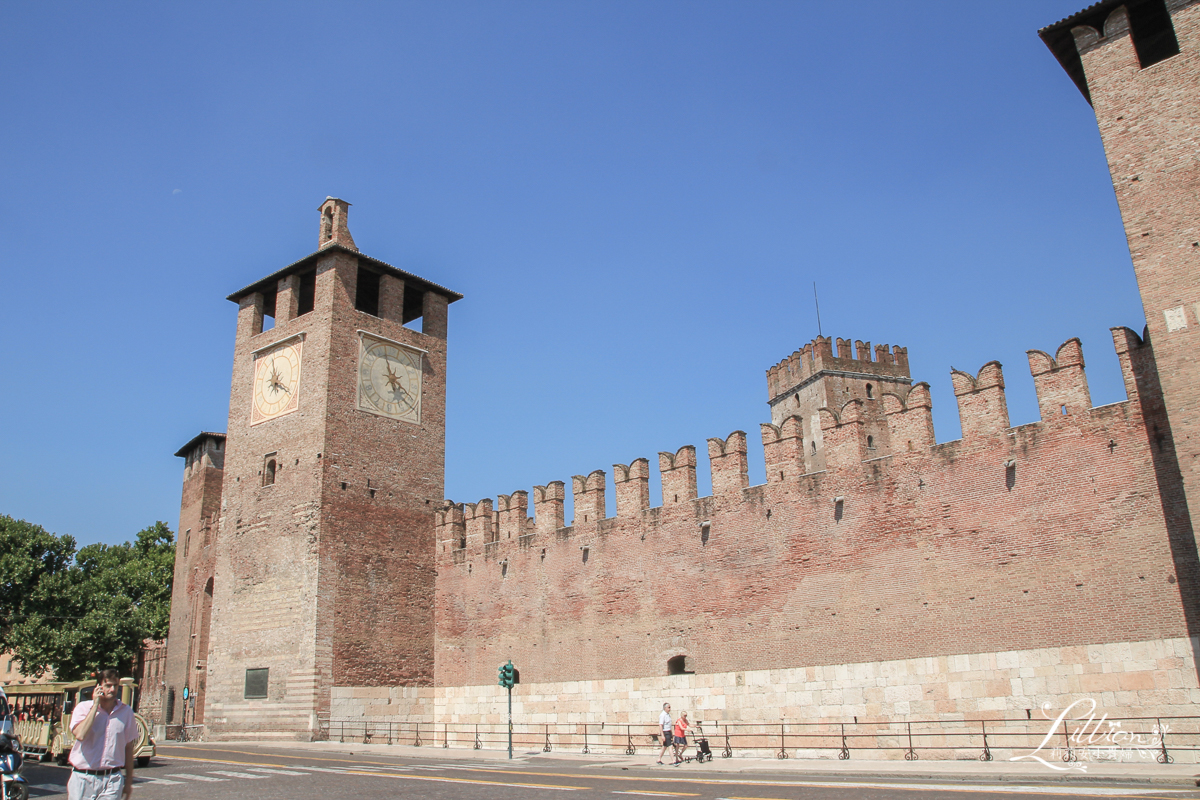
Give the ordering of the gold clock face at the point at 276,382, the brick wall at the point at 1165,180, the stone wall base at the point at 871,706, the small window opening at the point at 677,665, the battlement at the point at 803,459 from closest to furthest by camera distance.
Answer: the brick wall at the point at 1165,180 → the stone wall base at the point at 871,706 → the battlement at the point at 803,459 → the small window opening at the point at 677,665 → the gold clock face at the point at 276,382

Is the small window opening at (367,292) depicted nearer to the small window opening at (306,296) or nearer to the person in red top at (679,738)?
the small window opening at (306,296)

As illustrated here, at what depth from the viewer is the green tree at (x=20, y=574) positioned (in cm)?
3288

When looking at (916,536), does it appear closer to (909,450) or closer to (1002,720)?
(909,450)

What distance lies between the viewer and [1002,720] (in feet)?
47.0

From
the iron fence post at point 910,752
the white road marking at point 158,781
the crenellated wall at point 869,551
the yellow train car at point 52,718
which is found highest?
the crenellated wall at point 869,551

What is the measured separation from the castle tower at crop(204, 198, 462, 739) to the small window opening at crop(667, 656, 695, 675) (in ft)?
26.7

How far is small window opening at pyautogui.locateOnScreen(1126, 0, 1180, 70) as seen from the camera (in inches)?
611

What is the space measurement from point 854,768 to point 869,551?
4.48m

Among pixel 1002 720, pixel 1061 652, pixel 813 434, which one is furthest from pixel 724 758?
pixel 813 434

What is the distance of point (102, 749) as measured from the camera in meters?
5.68

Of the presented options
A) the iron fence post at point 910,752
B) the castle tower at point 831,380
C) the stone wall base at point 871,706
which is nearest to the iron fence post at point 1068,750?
the stone wall base at point 871,706

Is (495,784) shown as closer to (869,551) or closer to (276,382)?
(869,551)

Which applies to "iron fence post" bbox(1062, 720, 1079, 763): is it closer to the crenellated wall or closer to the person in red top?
the crenellated wall

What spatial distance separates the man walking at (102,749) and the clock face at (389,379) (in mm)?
19261
